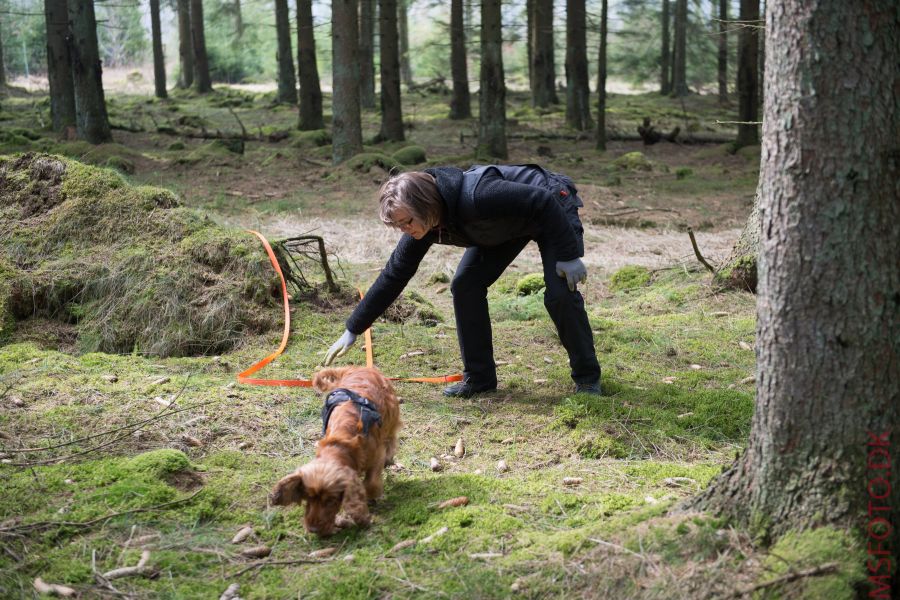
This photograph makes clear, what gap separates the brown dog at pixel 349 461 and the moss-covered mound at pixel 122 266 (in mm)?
2958

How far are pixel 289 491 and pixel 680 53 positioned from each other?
35360 mm

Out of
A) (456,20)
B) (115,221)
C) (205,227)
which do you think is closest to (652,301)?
(205,227)

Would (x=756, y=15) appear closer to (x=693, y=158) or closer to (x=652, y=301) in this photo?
(x=693, y=158)

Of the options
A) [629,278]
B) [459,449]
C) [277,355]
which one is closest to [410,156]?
[629,278]

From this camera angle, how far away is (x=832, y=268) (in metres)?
2.64

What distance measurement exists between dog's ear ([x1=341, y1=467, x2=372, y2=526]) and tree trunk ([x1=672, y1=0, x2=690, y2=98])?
32560mm

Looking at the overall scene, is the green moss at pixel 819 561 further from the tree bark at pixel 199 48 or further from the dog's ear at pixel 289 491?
the tree bark at pixel 199 48

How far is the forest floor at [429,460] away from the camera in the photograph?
3053mm

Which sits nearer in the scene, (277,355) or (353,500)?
(353,500)

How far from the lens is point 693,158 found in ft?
68.1

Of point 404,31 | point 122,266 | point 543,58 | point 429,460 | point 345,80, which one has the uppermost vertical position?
point 404,31

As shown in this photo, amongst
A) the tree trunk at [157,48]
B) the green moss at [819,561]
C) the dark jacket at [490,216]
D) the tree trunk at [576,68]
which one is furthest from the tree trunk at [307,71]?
the green moss at [819,561]

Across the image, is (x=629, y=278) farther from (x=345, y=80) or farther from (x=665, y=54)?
(x=665, y=54)

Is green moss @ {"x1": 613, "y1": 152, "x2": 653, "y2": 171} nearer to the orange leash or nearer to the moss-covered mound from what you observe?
the moss-covered mound
